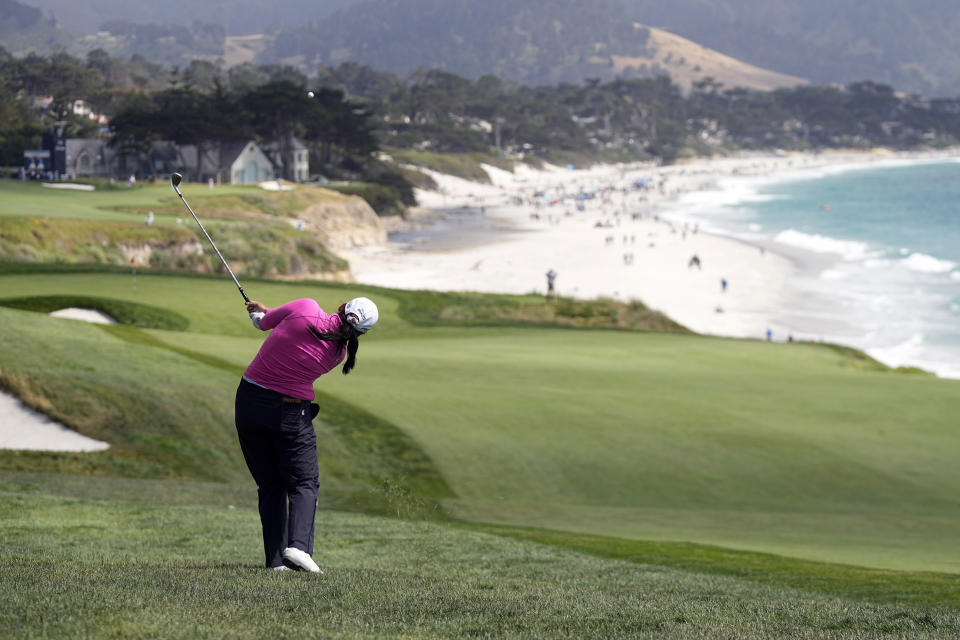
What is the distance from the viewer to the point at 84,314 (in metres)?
28.2

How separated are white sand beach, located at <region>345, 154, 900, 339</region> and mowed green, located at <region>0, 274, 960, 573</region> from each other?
2416 cm

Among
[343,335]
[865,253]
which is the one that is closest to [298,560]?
[343,335]

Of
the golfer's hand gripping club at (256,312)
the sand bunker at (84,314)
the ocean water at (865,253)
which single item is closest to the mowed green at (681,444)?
the sand bunker at (84,314)

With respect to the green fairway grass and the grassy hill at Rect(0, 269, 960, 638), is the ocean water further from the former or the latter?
the green fairway grass

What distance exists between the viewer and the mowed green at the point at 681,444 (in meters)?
14.4

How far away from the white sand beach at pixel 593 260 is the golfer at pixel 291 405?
3852 cm

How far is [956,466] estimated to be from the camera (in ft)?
55.1

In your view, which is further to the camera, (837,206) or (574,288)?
(837,206)

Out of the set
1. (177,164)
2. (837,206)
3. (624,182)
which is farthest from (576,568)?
(624,182)

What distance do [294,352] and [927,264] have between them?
→ 7967cm

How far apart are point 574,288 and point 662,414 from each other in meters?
48.6

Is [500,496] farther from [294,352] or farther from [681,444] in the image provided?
[294,352]

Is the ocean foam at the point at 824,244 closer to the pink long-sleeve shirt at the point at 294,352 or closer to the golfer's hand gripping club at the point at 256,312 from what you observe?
the golfer's hand gripping club at the point at 256,312

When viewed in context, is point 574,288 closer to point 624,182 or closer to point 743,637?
point 743,637
